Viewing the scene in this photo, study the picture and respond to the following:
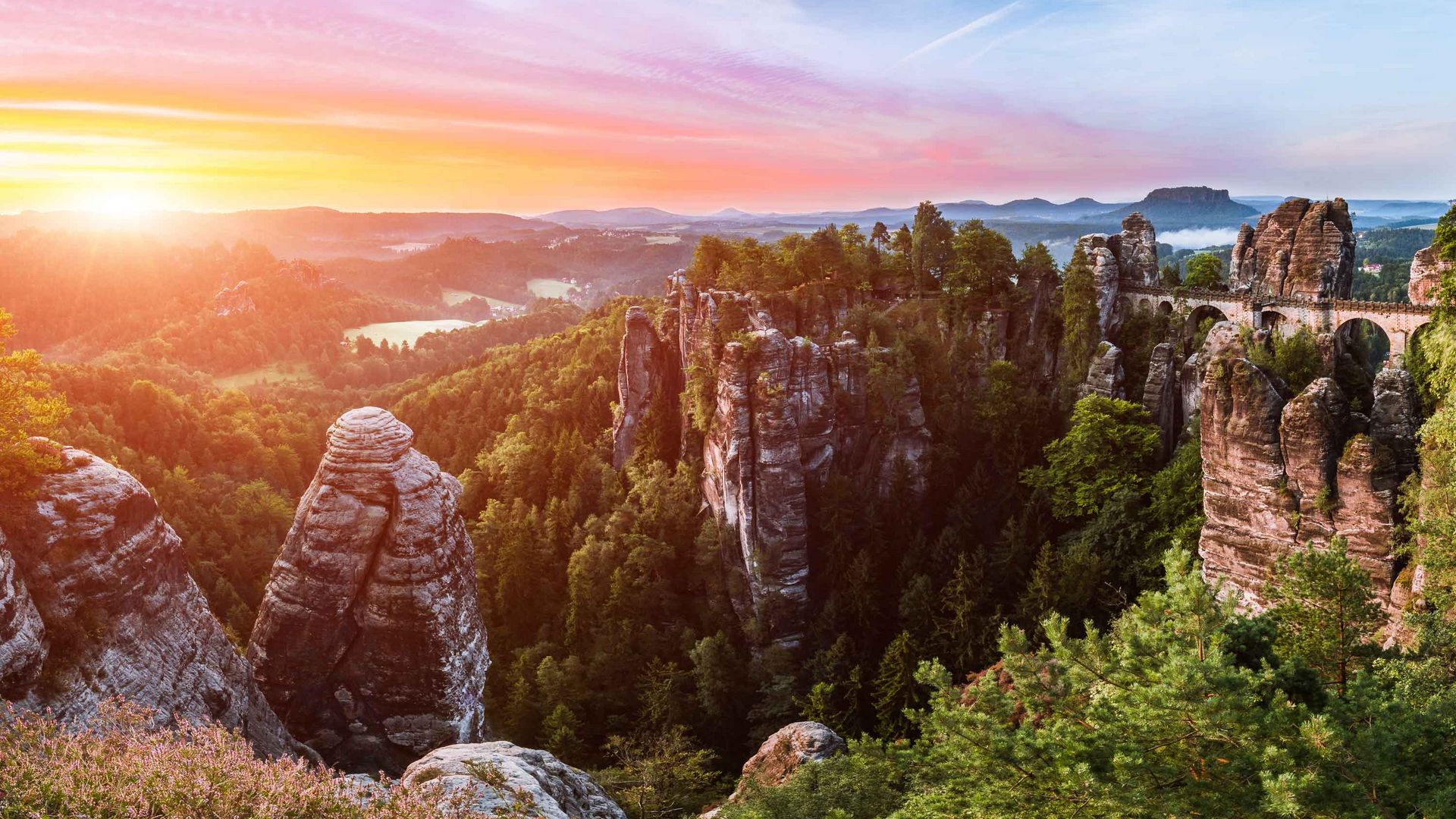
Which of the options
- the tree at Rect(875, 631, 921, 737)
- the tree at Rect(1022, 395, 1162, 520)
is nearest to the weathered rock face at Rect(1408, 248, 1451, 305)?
the tree at Rect(1022, 395, 1162, 520)

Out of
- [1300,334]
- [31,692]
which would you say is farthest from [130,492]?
[1300,334]

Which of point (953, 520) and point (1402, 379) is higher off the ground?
point (1402, 379)

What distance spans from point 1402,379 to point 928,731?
2136 cm

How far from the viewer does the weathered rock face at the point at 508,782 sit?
1416 cm

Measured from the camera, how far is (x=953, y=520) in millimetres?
43062

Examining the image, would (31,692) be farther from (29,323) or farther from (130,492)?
(29,323)

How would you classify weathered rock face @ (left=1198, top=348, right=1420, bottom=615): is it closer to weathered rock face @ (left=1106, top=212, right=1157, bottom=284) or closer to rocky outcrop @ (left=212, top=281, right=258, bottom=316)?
weathered rock face @ (left=1106, top=212, right=1157, bottom=284)

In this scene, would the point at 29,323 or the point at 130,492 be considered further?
the point at 29,323

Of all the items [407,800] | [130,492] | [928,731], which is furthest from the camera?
[928,731]

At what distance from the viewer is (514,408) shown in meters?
74.2

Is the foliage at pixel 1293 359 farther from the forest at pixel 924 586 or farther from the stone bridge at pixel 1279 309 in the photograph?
the stone bridge at pixel 1279 309

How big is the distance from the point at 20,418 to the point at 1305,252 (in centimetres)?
6581

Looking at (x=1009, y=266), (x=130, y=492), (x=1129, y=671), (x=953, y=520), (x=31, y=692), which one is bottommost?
(x=953, y=520)

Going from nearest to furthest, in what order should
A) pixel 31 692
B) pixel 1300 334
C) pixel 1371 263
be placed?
pixel 31 692 < pixel 1300 334 < pixel 1371 263
